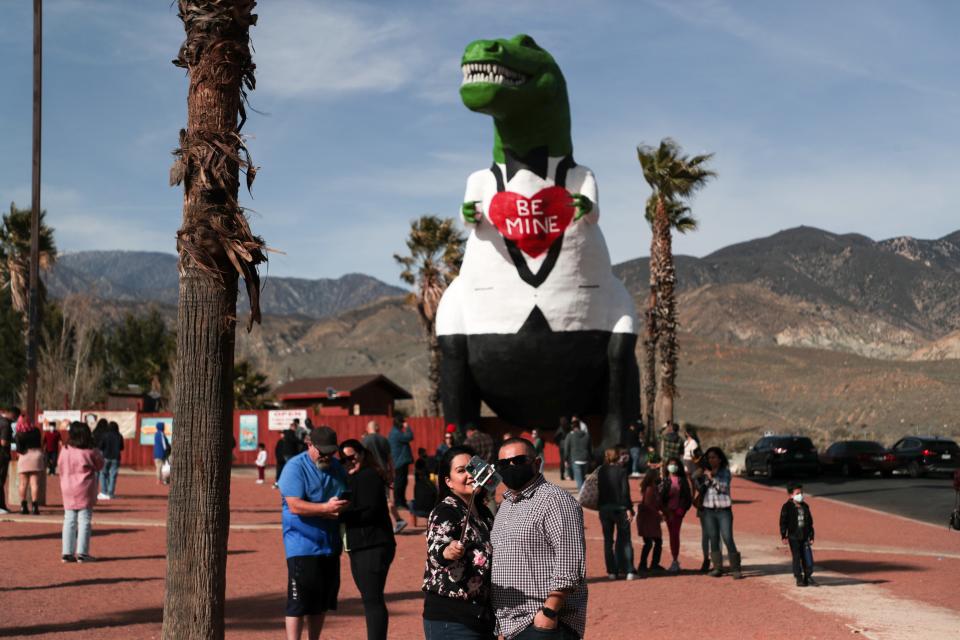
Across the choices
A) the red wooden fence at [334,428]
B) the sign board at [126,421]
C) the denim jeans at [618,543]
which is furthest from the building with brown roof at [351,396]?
the denim jeans at [618,543]

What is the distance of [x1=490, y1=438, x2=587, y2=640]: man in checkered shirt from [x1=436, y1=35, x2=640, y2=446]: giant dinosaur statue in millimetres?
14689

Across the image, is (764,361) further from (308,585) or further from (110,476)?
(308,585)

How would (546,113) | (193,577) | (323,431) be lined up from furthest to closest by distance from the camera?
1. (546,113)
2. (323,431)
3. (193,577)

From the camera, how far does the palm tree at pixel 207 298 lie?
244 inches

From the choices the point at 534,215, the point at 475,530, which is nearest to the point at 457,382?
the point at 534,215

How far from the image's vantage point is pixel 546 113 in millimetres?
20391

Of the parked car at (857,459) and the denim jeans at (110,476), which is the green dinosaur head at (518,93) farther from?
the parked car at (857,459)

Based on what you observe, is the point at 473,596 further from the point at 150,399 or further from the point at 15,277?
the point at 15,277

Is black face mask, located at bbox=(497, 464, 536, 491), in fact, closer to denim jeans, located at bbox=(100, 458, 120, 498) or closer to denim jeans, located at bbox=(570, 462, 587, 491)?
denim jeans, located at bbox=(570, 462, 587, 491)

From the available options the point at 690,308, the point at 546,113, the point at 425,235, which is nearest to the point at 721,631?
the point at 546,113

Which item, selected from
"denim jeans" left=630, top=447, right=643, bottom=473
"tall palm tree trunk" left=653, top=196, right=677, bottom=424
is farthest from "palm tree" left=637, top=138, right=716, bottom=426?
"denim jeans" left=630, top=447, right=643, bottom=473

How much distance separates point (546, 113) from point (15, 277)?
115 feet

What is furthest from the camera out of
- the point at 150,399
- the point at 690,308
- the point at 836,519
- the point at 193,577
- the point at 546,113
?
the point at 690,308

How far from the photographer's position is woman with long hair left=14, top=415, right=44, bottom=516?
648 inches
